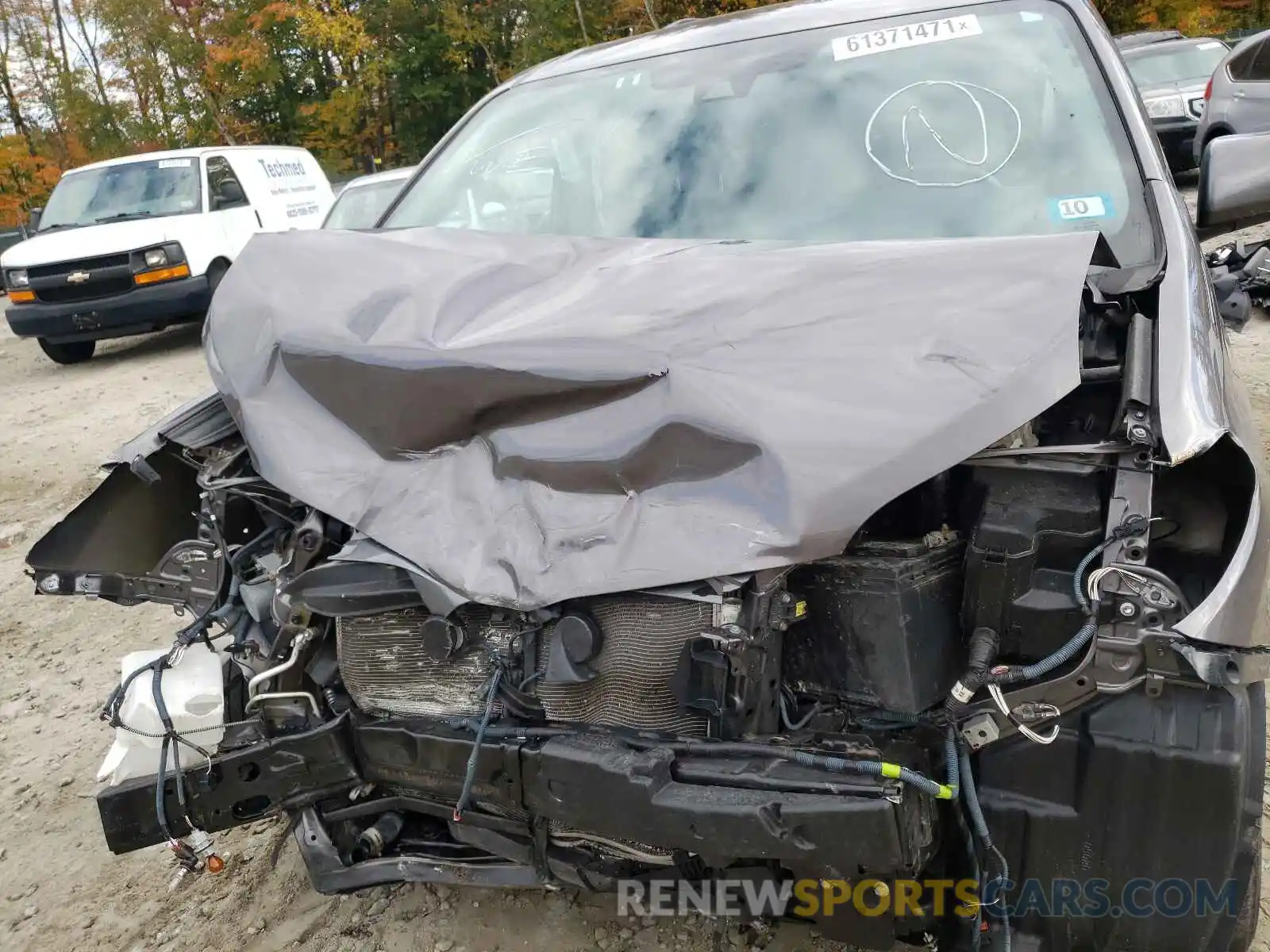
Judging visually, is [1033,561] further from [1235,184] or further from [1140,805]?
[1235,184]

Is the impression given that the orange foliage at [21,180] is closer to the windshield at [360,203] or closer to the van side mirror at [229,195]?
the van side mirror at [229,195]

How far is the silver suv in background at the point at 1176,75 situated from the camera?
36.6 ft

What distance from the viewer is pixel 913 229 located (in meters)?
2.51

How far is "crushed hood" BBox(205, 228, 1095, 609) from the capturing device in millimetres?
1719

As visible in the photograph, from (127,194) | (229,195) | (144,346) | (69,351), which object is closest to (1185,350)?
(229,195)

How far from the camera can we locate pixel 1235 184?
106 inches

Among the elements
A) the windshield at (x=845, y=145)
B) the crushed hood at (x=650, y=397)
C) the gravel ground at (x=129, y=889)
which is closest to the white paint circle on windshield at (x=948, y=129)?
the windshield at (x=845, y=145)

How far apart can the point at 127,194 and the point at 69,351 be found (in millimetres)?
1684

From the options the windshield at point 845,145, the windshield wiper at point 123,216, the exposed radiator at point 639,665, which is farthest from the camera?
the windshield wiper at point 123,216

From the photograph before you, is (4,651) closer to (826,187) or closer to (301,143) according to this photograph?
(826,187)

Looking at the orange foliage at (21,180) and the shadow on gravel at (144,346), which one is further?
the orange foliage at (21,180)

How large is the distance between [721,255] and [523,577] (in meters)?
0.90

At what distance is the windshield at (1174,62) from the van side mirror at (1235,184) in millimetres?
10306

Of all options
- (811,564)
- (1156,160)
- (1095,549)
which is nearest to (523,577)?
(811,564)
